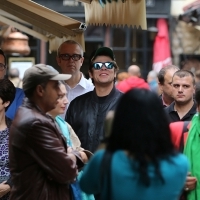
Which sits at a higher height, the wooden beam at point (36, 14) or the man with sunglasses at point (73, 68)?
the wooden beam at point (36, 14)

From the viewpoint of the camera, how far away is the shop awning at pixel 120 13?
6.49 m

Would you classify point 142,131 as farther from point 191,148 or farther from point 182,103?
point 182,103

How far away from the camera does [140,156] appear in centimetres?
362

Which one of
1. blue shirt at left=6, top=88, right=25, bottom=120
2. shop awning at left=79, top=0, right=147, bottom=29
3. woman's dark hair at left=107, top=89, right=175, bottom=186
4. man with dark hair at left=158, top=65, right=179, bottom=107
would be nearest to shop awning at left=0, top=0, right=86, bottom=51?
shop awning at left=79, top=0, right=147, bottom=29

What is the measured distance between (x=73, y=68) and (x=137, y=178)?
3755 mm

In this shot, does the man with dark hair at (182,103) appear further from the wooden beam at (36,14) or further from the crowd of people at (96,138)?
the wooden beam at (36,14)

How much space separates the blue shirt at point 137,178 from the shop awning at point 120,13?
2978mm

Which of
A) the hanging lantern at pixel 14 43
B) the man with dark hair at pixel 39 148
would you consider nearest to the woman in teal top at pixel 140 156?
the man with dark hair at pixel 39 148

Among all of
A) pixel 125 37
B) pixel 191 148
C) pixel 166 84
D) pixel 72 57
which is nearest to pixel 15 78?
pixel 125 37

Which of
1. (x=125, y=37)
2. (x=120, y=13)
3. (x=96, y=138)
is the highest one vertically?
(x=125, y=37)

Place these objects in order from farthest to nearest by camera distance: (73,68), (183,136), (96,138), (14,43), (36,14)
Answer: (14,43)
(36,14)
(73,68)
(96,138)
(183,136)

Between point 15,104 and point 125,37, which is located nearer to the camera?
point 15,104

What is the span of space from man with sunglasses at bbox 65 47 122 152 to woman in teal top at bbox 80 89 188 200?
2.49m

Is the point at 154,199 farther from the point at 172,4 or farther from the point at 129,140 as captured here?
the point at 172,4
